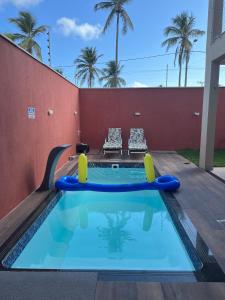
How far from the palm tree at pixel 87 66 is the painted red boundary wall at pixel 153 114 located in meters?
17.6

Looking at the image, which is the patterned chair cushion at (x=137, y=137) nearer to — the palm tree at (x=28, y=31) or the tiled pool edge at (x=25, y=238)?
the tiled pool edge at (x=25, y=238)

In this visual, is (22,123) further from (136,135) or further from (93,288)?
(136,135)

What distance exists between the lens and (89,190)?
209 inches

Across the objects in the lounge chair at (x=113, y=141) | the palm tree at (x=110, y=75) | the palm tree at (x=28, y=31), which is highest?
the palm tree at (x=28, y=31)

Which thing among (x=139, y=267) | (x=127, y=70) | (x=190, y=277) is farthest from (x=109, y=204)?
(x=127, y=70)

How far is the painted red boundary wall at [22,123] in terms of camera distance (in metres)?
3.91

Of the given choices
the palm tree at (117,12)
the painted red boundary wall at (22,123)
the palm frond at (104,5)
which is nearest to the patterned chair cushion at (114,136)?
the painted red boundary wall at (22,123)

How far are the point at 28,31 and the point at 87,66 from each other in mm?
7167

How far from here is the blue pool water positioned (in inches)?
119

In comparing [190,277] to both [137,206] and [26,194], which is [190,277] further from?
[26,194]

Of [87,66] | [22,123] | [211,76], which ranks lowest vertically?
[22,123]

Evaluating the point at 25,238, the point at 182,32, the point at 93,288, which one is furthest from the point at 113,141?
the point at 182,32

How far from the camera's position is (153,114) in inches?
416

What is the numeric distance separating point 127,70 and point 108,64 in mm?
2128
